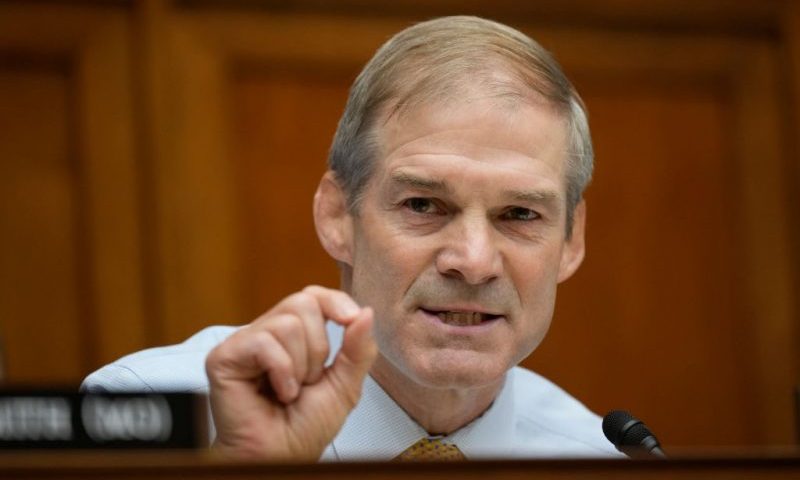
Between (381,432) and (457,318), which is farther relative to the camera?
(381,432)

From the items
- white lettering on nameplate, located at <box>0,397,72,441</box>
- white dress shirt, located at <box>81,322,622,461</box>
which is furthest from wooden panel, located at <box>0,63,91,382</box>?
white lettering on nameplate, located at <box>0,397,72,441</box>

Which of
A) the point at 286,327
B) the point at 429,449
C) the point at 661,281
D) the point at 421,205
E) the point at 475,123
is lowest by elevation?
the point at 429,449

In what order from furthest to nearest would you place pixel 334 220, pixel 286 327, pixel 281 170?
pixel 281 170
pixel 334 220
pixel 286 327

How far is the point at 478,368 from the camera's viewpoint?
1.68 m

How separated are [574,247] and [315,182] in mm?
1080

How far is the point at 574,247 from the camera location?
1948 millimetres

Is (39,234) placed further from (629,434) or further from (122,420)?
(122,420)

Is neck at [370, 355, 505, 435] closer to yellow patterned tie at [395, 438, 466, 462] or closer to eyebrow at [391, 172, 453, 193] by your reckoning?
yellow patterned tie at [395, 438, 466, 462]

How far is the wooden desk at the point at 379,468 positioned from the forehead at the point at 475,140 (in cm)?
77

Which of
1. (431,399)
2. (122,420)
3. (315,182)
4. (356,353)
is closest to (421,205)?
(431,399)

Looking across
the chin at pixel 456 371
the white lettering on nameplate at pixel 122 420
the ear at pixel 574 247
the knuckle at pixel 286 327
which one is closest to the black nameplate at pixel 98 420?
the white lettering on nameplate at pixel 122 420

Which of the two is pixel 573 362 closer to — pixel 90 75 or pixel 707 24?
pixel 707 24

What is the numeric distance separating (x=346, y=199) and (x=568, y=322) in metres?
1.31

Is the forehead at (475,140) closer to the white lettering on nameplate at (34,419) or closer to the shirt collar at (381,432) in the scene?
the shirt collar at (381,432)
